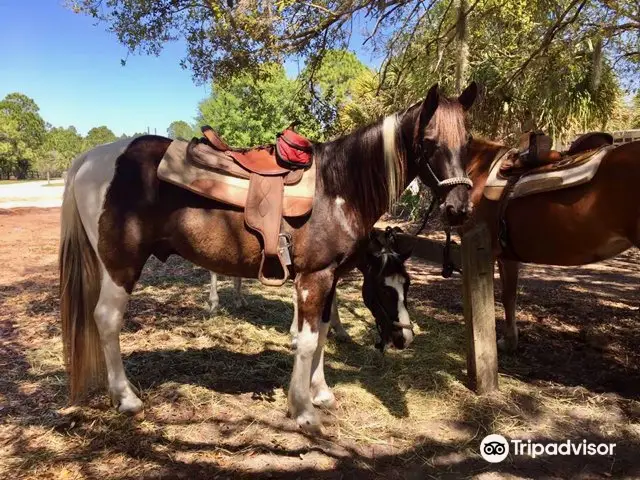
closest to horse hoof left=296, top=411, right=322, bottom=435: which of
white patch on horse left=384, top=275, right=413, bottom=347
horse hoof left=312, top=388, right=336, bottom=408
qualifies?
horse hoof left=312, top=388, right=336, bottom=408

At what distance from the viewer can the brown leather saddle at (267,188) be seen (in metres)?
2.60

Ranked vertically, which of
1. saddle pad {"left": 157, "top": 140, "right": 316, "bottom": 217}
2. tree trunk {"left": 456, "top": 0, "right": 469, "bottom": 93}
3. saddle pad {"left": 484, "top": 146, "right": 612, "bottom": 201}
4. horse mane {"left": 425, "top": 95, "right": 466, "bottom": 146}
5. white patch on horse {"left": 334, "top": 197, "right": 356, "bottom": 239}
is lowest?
white patch on horse {"left": 334, "top": 197, "right": 356, "bottom": 239}

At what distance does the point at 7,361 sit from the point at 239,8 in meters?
4.70

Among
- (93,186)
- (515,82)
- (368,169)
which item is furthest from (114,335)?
(515,82)

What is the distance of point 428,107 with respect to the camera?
7.49ft

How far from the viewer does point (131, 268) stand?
111 inches

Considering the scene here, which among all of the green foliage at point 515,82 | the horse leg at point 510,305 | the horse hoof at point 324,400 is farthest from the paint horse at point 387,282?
the green foliage at point 515,82

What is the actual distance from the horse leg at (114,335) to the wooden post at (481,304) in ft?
7.85

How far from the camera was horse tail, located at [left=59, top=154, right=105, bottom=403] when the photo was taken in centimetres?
290

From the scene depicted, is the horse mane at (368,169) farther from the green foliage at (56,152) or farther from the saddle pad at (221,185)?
the green foliage at (56,152)

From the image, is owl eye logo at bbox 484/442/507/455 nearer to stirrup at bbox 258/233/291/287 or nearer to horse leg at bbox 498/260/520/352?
horse leg at bbox 498/260/520/352

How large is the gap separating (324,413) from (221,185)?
67.5 inches

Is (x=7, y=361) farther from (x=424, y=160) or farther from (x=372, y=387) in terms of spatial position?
(x=424, y=160)

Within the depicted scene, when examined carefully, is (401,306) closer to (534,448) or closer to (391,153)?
(391,153)
